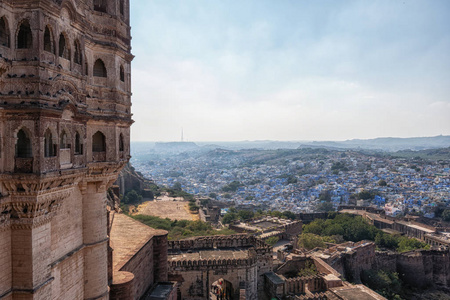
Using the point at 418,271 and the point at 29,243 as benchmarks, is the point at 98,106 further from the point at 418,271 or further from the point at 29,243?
the point at 418,271

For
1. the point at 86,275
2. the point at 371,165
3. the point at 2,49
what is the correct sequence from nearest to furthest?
1. the point at 2,49
2. the point at 86,275
3. the point at 371,165

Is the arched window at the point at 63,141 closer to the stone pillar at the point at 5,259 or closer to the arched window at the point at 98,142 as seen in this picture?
the stone pillar at the point at 5,259

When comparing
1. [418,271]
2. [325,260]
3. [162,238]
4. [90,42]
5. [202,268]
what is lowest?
[418,271]

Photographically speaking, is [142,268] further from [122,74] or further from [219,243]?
[219,243]

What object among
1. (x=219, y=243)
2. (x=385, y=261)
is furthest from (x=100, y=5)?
(x=385, y=261)

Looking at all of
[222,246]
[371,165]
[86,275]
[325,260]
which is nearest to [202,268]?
[222,246]

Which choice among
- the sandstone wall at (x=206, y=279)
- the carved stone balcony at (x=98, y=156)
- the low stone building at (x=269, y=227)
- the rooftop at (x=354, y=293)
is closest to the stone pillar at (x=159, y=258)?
the sandstone wall at (x=206, y=279)

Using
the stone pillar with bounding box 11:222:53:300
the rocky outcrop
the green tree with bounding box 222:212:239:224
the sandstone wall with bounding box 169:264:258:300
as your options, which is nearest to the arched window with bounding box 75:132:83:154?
the stone pillar with bounding box 11:222:53:300
